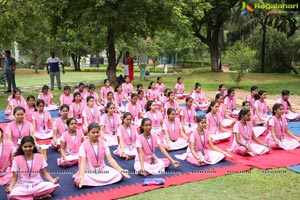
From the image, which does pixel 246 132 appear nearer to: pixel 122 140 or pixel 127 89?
pixel 122 140

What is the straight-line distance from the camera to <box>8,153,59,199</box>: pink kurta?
4.33m

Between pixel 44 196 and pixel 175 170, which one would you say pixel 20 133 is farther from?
pixel 175 170

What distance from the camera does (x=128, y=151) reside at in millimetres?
6199

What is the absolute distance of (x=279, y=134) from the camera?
6742 millimetres

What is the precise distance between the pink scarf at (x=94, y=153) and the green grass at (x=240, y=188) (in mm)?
796

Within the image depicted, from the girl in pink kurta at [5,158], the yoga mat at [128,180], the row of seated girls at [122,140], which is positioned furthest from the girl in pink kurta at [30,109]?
the girl in pink kurta at [5,158]

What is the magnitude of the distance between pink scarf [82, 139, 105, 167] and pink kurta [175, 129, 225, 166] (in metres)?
1.57

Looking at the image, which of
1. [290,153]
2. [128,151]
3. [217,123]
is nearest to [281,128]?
[290,153]

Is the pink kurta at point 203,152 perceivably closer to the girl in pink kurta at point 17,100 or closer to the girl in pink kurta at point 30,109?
the girl in pink kurta at point 30,109

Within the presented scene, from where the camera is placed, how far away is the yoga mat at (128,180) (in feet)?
14.9

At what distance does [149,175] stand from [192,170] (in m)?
0.72

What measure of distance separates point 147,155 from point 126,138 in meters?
0.82

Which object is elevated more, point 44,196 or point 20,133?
point 20,133

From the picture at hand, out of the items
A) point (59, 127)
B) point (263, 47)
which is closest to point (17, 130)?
point (59, 127)
